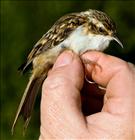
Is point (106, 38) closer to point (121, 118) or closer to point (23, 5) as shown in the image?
point (121, 118)

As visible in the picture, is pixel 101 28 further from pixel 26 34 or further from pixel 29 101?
pixel 26 34

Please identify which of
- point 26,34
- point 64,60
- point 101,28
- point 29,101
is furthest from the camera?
point 26,34

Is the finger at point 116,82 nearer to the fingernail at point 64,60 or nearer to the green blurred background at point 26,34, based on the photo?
the fingernail at point 64,60

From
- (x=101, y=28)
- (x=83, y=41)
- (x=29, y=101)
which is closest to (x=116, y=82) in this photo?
(x=83, y=41)

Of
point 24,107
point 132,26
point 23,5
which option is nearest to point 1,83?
point 23,5

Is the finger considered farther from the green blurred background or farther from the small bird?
the green blurred background

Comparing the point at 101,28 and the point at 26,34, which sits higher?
the point at 101,28

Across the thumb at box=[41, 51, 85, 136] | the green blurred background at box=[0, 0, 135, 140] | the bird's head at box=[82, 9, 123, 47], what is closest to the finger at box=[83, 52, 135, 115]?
the thumb at box=[41, 51, 85, 136]
